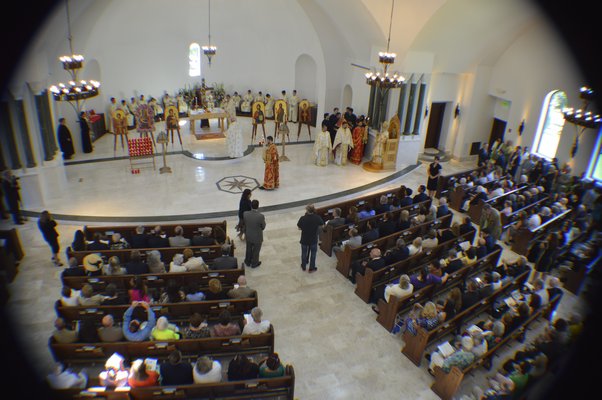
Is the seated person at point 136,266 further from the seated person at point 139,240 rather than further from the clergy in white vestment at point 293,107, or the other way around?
the clergy in white vestment at point 293,107

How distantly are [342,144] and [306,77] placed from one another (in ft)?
22.0

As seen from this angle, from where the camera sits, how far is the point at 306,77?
68.3 ft

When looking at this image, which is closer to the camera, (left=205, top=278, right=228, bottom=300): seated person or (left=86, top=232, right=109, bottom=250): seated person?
(left=205, top=278, right=228, bottom=300): seated person

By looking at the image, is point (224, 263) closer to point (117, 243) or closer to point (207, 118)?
point (117, 243)

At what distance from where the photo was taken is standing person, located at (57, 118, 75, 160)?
14.2 m

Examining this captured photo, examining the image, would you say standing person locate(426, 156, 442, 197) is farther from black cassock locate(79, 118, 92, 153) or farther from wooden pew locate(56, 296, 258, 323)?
black cassock locate(79, 118, 92, 153)

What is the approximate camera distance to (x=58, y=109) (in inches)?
581

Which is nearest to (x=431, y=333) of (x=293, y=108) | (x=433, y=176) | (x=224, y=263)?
(x=224, y=263)

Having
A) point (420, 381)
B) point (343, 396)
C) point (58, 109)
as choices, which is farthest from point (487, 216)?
point (58, 109)

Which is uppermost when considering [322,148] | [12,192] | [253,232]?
[322,148]

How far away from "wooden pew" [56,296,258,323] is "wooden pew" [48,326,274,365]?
76 centimetres

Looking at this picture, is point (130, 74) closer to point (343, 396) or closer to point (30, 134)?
point (30, 134)

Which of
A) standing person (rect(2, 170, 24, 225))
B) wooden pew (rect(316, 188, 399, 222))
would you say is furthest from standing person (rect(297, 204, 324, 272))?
standing person (rect(2, 170, 24, 225))

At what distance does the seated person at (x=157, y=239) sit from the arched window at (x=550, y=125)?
1371 cm
